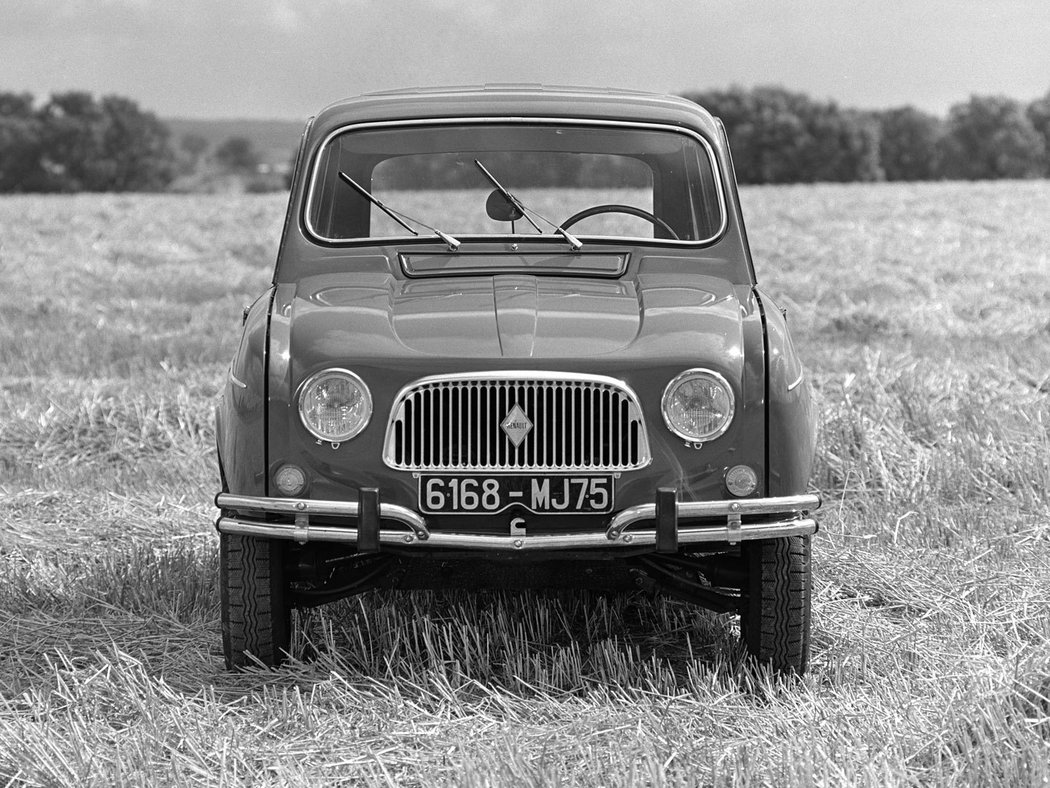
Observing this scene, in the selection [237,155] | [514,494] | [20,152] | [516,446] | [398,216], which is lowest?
[514,494]

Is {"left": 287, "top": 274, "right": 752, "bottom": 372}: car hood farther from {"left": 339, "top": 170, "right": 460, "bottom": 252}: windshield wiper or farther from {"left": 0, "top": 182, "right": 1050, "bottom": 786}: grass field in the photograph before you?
{"left": 0, "top": 182, "right": 1050, "bottom": 786}: grass field

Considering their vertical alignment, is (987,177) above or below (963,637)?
above

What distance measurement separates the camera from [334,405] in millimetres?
3949

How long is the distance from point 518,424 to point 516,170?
1695 millimetres

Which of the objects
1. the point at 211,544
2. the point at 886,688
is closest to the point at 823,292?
the point at 211,544

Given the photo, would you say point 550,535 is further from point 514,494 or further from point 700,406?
point 700,406

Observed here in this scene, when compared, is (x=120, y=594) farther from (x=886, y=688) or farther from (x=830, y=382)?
(x=830, y=382)

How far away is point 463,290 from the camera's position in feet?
14.5

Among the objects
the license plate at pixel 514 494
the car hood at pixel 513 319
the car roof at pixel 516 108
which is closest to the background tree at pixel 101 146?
the car roof at pixel 516 108

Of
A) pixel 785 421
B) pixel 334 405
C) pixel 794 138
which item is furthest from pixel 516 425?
pixel 794 138

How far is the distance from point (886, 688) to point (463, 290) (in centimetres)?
179

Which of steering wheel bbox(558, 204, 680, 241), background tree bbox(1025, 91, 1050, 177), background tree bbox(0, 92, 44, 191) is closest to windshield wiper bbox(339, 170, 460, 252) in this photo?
steering wheel bbox(558, 204, 680, 241)

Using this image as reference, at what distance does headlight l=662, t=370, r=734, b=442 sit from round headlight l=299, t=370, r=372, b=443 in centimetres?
89

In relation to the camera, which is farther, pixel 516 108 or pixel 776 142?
pixel 776 142
